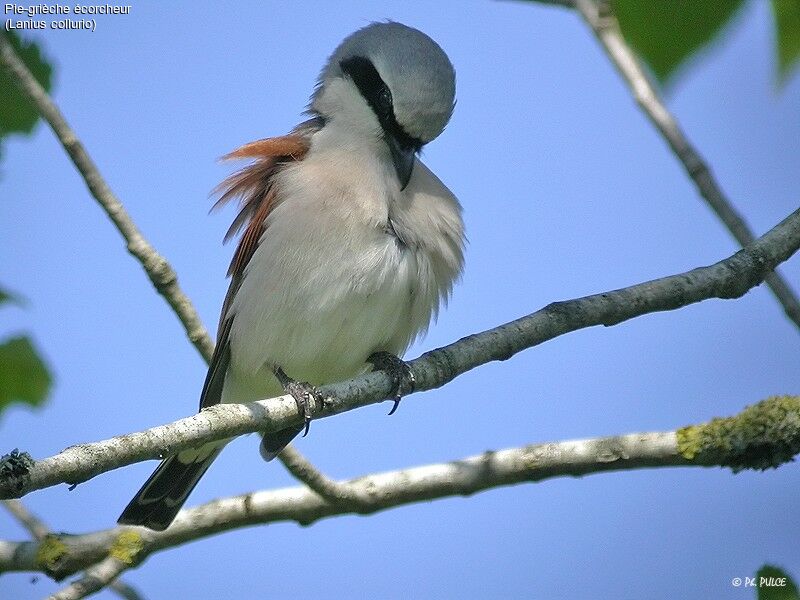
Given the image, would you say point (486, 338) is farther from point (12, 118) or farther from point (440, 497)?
point (12, 118)

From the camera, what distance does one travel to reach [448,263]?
18.1 ft

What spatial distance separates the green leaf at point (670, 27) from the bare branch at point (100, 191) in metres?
3.24

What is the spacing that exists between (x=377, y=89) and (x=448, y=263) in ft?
4.06

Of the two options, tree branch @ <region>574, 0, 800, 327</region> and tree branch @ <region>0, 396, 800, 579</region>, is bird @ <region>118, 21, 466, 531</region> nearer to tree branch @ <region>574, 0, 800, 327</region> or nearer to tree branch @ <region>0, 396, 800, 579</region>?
tree branch @ <region>0, 396, 800, 579</region>

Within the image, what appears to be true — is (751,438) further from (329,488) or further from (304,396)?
(329,488)

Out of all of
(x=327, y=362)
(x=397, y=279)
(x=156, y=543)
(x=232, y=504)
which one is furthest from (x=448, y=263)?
(x=156, y=543)

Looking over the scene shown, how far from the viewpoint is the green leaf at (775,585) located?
248 cm

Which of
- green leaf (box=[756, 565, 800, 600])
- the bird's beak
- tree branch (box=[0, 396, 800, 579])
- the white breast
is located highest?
the bird's beak

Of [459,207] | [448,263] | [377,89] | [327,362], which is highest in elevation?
[377,89]

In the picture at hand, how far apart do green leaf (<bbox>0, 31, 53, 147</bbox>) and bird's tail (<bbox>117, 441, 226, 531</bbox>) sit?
2.09 metres

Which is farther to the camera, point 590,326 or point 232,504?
point 232,504

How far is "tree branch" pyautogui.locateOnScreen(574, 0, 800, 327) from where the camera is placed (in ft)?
10.7

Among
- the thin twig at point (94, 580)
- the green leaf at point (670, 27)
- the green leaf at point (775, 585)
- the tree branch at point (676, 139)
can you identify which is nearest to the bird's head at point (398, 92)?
the tree branch at point (676, 139)

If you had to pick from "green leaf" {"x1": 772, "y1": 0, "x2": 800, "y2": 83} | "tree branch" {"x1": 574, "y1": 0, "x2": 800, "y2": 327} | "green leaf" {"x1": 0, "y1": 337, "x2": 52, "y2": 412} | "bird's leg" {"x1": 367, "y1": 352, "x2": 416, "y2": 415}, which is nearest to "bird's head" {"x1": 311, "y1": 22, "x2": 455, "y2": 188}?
"bird's leg" {"x1": 367, "y1": 352, "x2": 416, "y2": 415}
